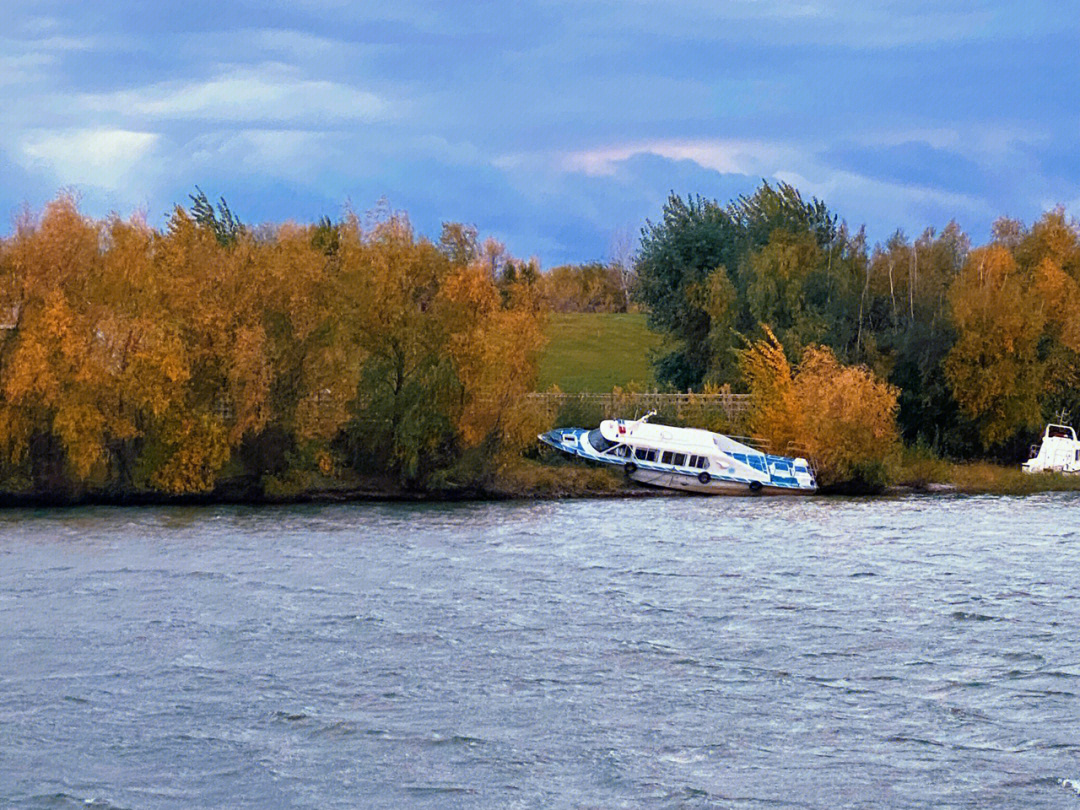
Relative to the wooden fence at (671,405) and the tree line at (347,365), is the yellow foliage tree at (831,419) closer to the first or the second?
the tree line at (347,365)

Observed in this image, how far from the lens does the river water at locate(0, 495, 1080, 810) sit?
822 inches

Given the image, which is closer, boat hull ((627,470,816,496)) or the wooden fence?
boat hull ((627,470,816,496))

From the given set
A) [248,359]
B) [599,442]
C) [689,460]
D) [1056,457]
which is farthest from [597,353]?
[248,359]

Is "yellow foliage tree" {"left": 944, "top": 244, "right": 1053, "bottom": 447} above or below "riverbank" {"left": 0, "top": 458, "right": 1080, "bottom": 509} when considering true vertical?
above

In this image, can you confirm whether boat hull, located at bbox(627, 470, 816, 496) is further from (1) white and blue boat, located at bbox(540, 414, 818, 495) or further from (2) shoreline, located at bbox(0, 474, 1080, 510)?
(2) shoreline, located at bbox(0, 474, 1080, 510)

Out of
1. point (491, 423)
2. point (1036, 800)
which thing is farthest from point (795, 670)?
point (491, 423)

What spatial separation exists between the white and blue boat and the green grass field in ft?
74.8

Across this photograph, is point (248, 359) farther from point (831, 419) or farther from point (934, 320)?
point (934, 320)

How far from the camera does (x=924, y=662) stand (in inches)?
1106

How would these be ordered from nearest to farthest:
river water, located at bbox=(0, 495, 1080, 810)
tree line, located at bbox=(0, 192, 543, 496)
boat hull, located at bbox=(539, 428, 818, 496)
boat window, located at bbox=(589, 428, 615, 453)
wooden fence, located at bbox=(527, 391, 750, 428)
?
river water, located at bbox=(0, 495, 1080, 810)
tree line, located at bbox=(0, 192, 543, 496)
boat hull, located at bbox=(539, 428, 818, 496)
boat window, located at bbox=(589, 428, 615, 453)
wooden fence, located at bbox=(527, 391, 750, 428)

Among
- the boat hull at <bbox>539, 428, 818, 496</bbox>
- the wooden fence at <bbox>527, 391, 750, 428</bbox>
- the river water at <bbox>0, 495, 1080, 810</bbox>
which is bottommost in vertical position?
the river water at <bbox>0, 495, 1080, 810</bbox>

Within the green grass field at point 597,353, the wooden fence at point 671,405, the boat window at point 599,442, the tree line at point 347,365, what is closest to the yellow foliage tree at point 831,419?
the tree line at point 347,365

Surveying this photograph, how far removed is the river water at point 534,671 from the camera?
2088 centimetres

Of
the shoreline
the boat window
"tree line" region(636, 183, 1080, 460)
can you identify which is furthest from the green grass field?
the shoreline
